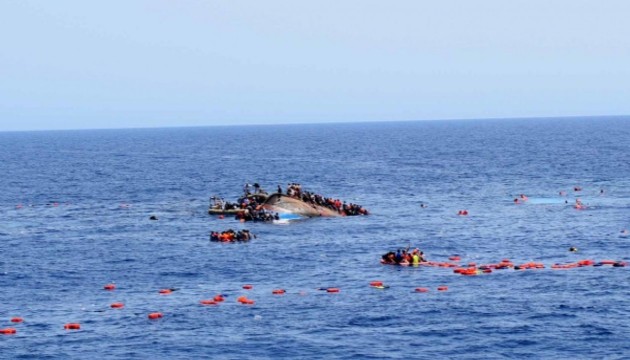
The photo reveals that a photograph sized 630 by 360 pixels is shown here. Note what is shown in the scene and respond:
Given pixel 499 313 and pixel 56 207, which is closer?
pixel 499 313

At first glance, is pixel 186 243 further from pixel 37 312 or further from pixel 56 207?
pixel 56 207

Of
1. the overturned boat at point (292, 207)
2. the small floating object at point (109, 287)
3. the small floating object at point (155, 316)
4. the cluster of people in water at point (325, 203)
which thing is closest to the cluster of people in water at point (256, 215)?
the overturned boat at point (292, 207)

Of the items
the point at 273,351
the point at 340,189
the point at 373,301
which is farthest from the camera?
the point at 340,189

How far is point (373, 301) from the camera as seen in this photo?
77.1m

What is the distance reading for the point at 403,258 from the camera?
93688mm

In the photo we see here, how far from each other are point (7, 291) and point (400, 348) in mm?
36518

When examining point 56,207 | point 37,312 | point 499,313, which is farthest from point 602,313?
point 56,207

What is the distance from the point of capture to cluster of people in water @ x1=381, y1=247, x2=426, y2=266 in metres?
93.4

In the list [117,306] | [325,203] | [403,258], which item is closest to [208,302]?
[117,306]

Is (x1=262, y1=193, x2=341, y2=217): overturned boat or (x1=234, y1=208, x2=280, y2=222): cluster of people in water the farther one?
(x1=262, y1=193, x2=341, y2=217): overturned boat

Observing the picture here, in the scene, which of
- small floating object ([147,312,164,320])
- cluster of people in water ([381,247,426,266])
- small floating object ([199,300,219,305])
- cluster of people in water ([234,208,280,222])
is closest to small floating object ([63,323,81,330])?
small floating object ([147,312,164,320])

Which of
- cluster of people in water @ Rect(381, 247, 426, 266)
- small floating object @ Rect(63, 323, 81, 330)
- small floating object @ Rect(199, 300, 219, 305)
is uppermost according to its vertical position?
cluster of people in water @ Rect(381, 247, 426, 266)

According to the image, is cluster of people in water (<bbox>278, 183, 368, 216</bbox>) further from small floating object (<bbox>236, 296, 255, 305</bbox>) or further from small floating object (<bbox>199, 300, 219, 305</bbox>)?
small floating object (<bbox>199, 300, 219, 305</bbox>)

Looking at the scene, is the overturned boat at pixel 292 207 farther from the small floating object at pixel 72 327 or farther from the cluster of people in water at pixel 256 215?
the small floating object at pixel 72 327
